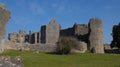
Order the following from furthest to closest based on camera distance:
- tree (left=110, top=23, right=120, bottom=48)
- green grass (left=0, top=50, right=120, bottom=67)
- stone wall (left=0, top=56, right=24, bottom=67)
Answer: tree (left=110, top=23, right=120, bottom=48) → green grass (left=0, top=50, right=120, bottom=67) → stone wall (left=0, top=56, right=24, bottom=67)

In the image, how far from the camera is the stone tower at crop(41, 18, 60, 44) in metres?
74.1

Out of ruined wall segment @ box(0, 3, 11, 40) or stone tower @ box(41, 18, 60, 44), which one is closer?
ruined wall segment @ box(0, 3, 11, 40)

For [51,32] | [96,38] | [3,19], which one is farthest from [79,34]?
[3,19]

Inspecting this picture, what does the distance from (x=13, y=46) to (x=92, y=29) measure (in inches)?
699

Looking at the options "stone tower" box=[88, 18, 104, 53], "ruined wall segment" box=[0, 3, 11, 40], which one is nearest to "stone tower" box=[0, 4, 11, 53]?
"ruined wall segment" box=[0, 3, 11, 40]

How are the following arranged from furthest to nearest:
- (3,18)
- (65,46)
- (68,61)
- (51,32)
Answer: (51,32), (65,46), (3,18), (68,61)

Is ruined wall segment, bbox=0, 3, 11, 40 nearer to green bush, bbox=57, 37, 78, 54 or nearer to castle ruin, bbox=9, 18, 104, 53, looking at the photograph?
green bush, bbox=57, 37, 78, 54

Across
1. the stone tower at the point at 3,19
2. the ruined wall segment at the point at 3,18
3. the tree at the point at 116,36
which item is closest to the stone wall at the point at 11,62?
the stone tower at the point at 3,19

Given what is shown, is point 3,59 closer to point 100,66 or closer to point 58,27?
point 100,66

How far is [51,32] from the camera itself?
75000mm

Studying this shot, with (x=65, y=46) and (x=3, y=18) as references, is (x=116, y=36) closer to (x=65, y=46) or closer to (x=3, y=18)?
(x=65, y=46)

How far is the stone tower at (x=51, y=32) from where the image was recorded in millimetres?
74062

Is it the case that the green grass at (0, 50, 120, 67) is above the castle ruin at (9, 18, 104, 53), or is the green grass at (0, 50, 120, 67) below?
below

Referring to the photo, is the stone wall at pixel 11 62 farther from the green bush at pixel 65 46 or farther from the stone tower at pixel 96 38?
the stone tower at pixel 96 38
